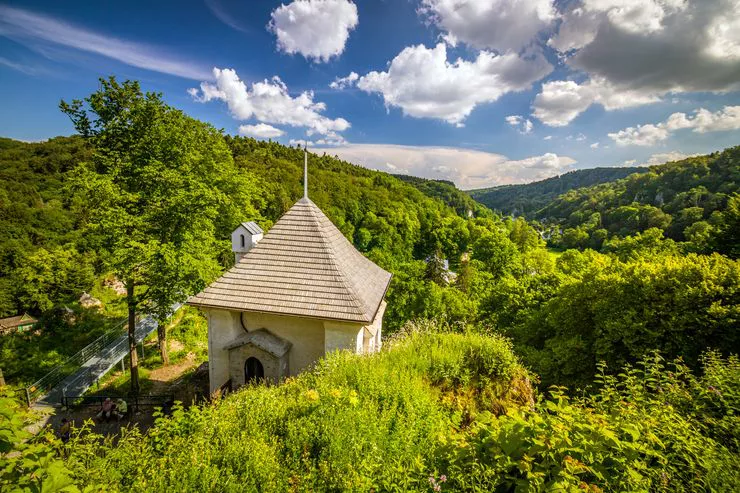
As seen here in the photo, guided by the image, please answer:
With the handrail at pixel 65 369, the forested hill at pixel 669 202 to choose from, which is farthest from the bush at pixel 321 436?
the forested hill at pixel 669 202

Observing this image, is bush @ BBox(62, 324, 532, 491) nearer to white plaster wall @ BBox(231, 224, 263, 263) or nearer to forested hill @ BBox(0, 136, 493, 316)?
forested hill @ BBox(0, 136, 493, 316)

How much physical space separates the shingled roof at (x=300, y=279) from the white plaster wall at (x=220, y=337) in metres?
0.52

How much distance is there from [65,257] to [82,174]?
70.6 ft

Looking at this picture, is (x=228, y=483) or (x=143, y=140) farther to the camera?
(x=143, y=140)

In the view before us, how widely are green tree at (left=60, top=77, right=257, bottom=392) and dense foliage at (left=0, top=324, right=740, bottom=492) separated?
8.32m

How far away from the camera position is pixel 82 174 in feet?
35.4

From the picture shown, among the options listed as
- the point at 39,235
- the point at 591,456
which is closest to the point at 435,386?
the point at 591,456

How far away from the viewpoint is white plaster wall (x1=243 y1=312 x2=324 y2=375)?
27.9 feet

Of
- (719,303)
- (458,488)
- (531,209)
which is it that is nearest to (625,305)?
(719,303)

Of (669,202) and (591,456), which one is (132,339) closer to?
(591,456)

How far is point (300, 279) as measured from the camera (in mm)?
8594

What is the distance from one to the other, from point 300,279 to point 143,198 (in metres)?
7.98

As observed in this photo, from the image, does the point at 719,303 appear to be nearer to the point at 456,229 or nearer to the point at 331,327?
the point at 331,327

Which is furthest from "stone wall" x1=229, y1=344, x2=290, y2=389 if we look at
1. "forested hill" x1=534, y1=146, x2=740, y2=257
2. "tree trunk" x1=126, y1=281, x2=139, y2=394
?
"forested hill" x1=534, y1=146, x2=740, y2=257
